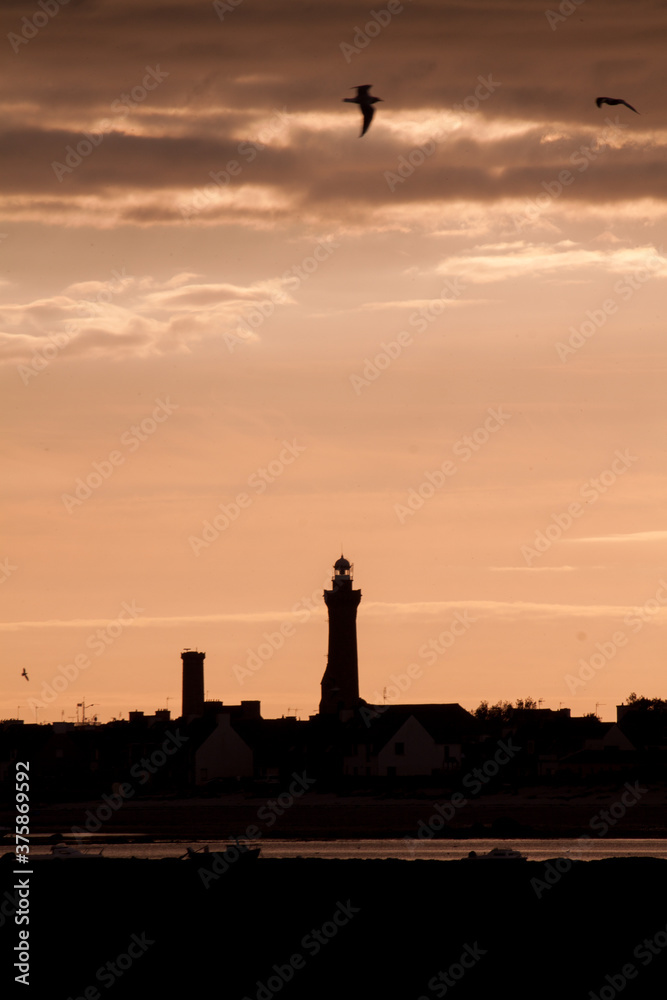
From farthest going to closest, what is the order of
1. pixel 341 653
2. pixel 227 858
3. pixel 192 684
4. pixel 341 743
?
pixel 192 684
pixel 341 653
pixel 341 743
pixel 227 858

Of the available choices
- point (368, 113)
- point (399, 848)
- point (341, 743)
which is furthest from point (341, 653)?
point (368, 113)

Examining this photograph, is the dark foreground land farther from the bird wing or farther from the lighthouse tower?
the lighthouse tower

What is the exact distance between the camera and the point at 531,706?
16738 centimetres

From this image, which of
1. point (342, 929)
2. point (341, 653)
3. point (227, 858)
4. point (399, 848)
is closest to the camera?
point (342, 929)

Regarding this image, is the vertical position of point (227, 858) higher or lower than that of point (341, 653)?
lower

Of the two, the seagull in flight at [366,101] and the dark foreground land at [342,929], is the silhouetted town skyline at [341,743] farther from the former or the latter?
the seagull in flight at [366,101]

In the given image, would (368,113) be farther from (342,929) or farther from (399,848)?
(399,848)

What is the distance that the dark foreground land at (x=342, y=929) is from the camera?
105 ft

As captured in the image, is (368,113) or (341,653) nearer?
(368,113)

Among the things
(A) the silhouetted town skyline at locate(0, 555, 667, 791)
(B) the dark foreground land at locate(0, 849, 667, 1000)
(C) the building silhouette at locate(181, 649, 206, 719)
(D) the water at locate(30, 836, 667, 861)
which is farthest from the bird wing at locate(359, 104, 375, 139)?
(C) the building silhouette at locate(181, 649, 206, 719)

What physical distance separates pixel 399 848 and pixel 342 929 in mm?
22231

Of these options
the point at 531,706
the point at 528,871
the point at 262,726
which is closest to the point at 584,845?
the point at 528,871

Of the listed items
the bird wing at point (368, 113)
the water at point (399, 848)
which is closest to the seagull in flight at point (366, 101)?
the bird wing at point (368, 113)

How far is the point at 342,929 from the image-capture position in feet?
112
